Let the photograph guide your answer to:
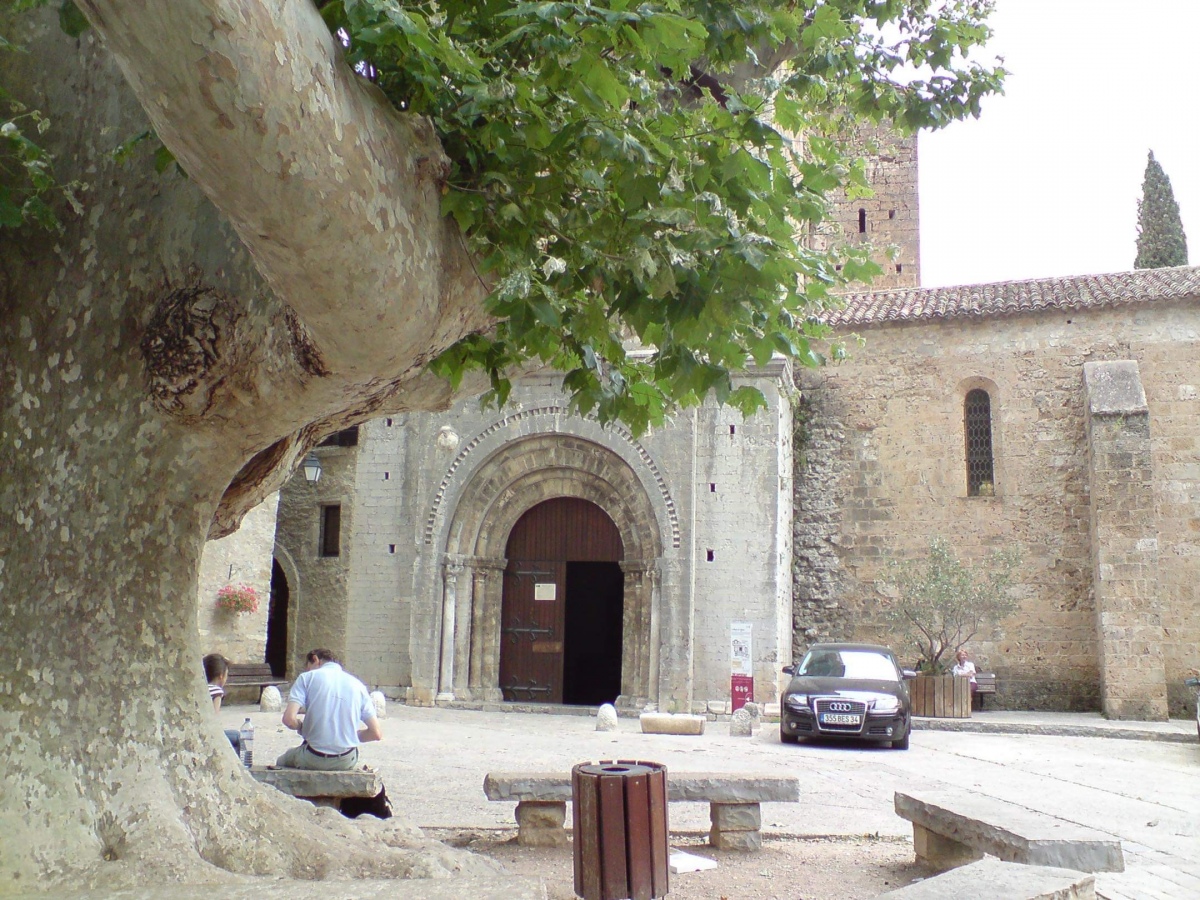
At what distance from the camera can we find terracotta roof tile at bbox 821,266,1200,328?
54.3ft

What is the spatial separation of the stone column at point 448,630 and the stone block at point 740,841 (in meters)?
10.5

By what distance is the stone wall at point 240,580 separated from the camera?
1480cm

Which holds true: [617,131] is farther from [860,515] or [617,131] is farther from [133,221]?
[860,515]

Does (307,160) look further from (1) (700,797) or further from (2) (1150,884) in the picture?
(2) (1150,884)

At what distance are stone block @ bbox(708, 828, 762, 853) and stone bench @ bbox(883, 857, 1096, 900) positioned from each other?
2.06 meters

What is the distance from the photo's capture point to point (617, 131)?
331 centimetres

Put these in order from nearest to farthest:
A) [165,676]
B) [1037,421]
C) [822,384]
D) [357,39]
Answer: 1. [357,39]
2. [165,676]
3. [1037,421]
4. [822,384]

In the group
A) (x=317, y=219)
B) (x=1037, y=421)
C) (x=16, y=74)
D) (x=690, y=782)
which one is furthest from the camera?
(x=1037, y=421)

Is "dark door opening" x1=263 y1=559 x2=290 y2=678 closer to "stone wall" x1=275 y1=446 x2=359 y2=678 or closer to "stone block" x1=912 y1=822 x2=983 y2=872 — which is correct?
"stone wall" x1=275 y1=446 x2=359 y2=678

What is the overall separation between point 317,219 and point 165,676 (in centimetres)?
211

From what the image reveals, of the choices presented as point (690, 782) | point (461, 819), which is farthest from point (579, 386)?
point (461, 819)

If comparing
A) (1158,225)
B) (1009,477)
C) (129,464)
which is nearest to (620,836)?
(129,464)

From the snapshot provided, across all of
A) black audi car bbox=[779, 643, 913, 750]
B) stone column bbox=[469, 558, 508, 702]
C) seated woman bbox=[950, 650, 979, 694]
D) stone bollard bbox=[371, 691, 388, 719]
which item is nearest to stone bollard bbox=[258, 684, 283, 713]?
stone bollard bbox=[371, 691, 388, 719]

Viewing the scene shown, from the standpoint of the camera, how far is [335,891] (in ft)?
9.39
